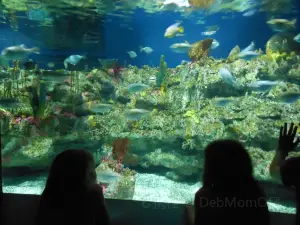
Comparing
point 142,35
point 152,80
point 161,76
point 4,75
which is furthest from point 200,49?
point 4,75

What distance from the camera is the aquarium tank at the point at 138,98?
17.1ft

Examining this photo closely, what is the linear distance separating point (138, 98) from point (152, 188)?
2.74m

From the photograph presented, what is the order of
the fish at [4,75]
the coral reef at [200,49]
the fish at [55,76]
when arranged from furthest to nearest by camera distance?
1. the coral reef at [200,49]
2. the fish at [55,76]
3. the fish at [4,75]

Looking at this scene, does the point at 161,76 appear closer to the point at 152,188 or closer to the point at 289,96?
the point at 152,188

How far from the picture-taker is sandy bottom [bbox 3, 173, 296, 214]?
443 centimetres

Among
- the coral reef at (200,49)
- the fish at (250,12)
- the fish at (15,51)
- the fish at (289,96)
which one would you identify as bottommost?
the fish at (289,96)

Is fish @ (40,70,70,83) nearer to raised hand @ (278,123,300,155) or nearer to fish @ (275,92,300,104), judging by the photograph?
fish @ (275,92,300,104)

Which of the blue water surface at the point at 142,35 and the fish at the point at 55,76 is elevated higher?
the blue water surface at the point at 142,35

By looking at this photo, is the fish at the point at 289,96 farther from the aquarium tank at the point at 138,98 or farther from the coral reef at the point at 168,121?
the coral reef at the point at 168,121

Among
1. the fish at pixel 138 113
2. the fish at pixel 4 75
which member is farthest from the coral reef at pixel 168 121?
the fish at pixel 138 113

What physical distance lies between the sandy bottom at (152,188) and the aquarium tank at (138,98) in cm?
2

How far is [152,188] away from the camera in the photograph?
5.07 metres

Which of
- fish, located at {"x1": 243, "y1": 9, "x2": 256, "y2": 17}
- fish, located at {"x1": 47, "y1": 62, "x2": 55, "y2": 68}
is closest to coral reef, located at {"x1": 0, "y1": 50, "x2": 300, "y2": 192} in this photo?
fish, located at {"x1": 47, "y1": 62, "x2": 55, "y2": 68}

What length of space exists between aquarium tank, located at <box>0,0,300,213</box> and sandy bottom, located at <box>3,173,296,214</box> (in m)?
0.02
